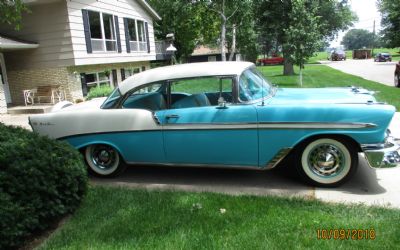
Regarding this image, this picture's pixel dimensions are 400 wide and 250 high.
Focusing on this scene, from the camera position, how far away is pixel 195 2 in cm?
2516

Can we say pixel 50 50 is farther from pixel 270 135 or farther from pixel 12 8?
pixel 270 135

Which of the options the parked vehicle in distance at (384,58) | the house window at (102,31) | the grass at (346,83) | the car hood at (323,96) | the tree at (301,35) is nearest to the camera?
the car hood at (323,96)

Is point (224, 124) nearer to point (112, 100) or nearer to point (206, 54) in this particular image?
point (112, 100)

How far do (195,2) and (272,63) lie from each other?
3348cm

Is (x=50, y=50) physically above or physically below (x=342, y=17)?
below

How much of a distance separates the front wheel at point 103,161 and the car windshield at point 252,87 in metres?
2.07

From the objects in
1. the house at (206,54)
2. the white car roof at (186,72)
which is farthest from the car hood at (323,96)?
the house at (206,54)

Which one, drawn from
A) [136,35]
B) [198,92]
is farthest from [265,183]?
[136,35]

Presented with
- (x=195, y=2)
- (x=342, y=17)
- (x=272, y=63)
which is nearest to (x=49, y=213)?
(x=195, y=2)

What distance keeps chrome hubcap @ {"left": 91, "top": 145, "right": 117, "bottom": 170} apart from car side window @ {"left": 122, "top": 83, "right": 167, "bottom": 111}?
740mm

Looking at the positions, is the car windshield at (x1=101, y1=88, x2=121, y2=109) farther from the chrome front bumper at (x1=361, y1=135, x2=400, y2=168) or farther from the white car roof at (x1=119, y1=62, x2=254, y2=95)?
the chrome front bumper at (x1=361, y1=135, x2=400, y2=168)

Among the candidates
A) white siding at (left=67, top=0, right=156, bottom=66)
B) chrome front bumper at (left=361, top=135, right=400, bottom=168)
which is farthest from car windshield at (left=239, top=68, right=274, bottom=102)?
white siding at (left=67, top=0, right=156, bottom=66)
